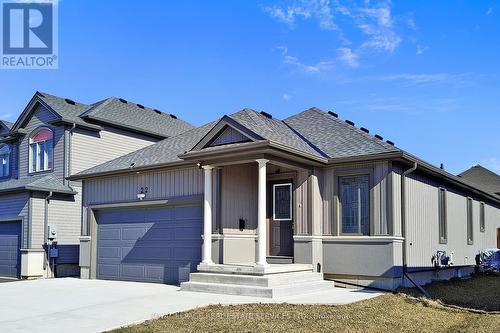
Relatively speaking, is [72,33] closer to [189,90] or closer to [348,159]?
[189,90]

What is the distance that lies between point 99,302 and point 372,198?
694 cm

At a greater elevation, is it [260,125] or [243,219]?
[260,125]

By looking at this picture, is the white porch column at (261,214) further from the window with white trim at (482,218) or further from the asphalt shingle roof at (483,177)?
the asphalt shingle roof at (483,177)

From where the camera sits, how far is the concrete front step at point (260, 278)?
1155 cm

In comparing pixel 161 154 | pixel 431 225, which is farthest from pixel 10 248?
pixel 431 225

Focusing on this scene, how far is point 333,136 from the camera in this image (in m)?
14.9

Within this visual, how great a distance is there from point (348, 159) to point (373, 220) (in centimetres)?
166

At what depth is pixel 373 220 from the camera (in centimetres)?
1280

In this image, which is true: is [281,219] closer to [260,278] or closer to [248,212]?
[248,212]

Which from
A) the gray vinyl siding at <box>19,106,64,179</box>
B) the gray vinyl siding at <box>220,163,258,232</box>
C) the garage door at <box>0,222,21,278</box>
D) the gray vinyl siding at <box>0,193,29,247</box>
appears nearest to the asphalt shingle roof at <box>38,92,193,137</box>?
the gray vinyl siding at <box>19,106,64,179</box>

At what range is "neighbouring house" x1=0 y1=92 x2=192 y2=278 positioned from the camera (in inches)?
728

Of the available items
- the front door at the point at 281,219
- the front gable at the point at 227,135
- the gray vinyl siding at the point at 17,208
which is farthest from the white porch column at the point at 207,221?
the gray vinyl siding at the point at 17,208

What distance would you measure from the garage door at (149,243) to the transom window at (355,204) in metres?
3.95

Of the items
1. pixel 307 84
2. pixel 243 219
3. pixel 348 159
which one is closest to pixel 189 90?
pixel 307 84
